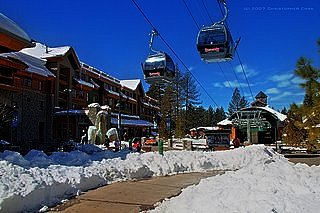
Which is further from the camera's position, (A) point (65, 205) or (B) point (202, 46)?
(B) point (202, 46)

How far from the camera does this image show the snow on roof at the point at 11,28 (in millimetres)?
13250

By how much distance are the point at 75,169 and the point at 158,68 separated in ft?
24.3

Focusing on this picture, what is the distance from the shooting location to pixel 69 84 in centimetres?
4950

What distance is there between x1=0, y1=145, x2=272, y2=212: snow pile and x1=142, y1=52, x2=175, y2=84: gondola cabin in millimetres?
3714

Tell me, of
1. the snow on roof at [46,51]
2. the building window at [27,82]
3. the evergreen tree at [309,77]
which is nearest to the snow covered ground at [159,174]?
the evergreen tree at [309,77]

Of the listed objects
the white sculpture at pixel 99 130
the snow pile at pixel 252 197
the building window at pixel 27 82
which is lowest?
the snow pile at pixel 252 197

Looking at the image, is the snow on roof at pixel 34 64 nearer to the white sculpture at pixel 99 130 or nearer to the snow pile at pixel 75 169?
the white sculpture at pixel 99 130

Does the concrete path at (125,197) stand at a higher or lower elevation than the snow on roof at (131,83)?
lower

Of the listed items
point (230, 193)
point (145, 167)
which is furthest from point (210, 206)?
point (145, 167)

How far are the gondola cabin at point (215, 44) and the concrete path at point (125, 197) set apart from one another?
5.15m

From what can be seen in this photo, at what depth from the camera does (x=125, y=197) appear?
9391 millimetres

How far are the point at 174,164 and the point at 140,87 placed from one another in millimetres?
68609

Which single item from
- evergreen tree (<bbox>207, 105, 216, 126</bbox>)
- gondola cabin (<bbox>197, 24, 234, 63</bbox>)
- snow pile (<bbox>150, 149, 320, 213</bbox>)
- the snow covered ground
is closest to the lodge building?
the snow covered ground

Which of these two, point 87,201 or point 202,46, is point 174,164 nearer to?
point 202,46
